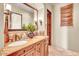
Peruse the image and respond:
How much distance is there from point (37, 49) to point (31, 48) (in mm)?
127

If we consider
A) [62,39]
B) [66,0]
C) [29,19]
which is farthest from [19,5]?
[62,39]

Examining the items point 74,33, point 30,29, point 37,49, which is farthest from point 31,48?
point 74,33

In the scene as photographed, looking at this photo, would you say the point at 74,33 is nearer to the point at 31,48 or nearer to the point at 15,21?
the point at 31,48

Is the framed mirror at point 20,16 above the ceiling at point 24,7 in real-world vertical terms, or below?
below

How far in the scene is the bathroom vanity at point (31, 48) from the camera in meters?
1.67

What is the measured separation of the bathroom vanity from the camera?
1.67 meters

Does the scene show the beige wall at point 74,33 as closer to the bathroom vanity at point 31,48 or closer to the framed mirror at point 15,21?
the bathroom vanity at point 31,48

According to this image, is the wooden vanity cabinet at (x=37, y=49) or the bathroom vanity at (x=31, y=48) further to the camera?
the wooden vanity cabinet at (x=37, y=49)

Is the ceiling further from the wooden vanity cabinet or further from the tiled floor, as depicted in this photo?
the tiled floor

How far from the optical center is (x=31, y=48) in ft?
6.31

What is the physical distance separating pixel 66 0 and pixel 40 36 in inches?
25.8

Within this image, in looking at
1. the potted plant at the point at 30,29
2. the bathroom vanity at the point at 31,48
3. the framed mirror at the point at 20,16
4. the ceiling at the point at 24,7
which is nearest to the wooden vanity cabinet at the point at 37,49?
the bathroom vanity at the point at 31,48

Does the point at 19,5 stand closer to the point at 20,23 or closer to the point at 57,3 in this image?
the point at 20,23

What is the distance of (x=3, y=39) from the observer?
180 cm
